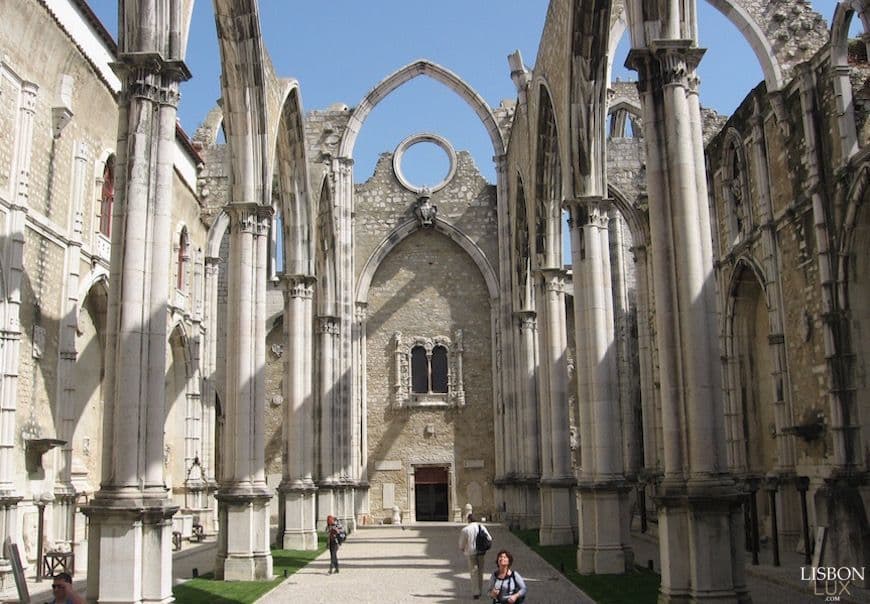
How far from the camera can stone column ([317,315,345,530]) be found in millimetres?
24688

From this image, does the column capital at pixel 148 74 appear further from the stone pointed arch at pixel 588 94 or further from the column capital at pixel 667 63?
the stone pointed arch at pixel 588 94

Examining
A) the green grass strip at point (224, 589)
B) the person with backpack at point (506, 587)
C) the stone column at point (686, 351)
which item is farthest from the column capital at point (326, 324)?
the person with backpack at point (506, 587)

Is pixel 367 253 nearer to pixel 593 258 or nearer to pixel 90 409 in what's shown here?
pixel 90 409

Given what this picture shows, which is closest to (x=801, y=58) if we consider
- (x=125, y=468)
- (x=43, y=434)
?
(x=125, y=468)

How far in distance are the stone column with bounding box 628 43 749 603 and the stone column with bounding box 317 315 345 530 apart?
15947 millimetres

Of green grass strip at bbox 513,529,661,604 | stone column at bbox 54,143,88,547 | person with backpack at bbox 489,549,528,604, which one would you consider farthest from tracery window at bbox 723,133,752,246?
person with backpack at bbox 489,549,528,604

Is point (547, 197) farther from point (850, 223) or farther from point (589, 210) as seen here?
point (850, 223)

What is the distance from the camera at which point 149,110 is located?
33.8 feet

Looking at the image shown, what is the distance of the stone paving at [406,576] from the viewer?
1238cm

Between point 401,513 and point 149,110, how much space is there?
2191 cm

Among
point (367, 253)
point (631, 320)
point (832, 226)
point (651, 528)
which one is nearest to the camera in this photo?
point (832, 226)

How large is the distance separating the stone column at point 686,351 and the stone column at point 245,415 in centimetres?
708

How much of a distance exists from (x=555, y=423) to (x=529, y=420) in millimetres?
5805

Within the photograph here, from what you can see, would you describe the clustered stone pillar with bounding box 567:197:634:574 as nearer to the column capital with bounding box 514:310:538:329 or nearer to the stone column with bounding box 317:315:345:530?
the column capital with bounding box 514:310:538:329
